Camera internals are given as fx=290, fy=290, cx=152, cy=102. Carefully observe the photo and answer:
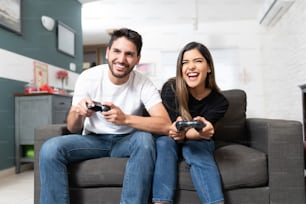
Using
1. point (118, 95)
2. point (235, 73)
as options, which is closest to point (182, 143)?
point (118, 95)

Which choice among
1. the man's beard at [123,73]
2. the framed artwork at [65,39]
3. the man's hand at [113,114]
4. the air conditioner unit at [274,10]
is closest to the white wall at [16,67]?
the framed artwork at [65,39]

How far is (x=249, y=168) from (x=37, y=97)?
1.88 metres

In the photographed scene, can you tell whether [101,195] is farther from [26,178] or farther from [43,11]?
[43,11]

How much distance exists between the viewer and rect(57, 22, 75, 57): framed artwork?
10.8ft

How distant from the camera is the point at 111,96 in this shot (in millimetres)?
1215

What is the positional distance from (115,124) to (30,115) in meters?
1.57

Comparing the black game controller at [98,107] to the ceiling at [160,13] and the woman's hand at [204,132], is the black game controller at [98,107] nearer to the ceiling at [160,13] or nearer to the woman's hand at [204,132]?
the woman's hand at [204,132]

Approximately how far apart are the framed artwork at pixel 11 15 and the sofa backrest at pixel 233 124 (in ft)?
6.13

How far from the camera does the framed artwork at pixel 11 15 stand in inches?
89.9

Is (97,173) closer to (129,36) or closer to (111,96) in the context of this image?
(111,96)

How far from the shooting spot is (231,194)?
3.56ft

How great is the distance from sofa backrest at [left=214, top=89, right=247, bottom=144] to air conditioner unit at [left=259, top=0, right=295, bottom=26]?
2430 mm

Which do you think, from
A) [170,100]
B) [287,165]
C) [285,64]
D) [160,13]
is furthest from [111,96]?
[160,13]

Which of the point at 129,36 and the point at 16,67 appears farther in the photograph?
the point at 16,67
